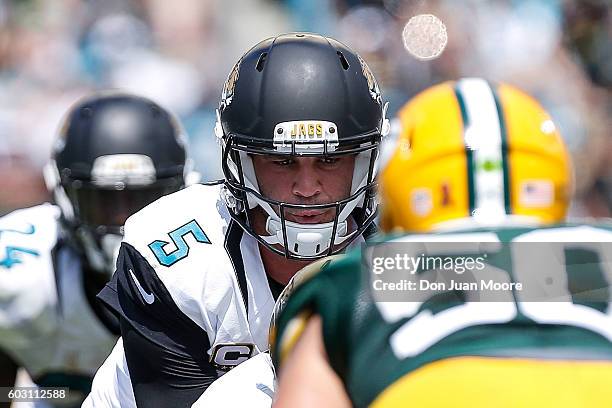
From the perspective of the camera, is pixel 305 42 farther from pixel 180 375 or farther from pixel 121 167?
pixel 121 167

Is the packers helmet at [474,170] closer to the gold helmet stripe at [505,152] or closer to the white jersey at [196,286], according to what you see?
the gold helmet stripe at [505,152]

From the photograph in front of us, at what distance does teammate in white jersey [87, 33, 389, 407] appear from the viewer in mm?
2930

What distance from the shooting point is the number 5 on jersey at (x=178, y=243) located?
2939 millimetres

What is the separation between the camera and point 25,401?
4.07 m

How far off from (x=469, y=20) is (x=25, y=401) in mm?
4148

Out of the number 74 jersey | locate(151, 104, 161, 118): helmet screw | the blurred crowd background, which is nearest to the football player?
the number 74 jersey

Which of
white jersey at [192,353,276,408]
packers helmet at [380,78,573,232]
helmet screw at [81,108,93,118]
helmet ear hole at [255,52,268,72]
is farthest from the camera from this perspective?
helmet screw at [81,108,93,118]

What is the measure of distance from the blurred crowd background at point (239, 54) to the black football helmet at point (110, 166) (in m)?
2.30

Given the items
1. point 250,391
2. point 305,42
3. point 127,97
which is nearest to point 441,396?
point 250,391

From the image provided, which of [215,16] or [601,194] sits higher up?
[215,16]

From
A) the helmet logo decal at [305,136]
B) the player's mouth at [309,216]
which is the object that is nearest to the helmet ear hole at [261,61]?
the helmet logo decal at [305,136]

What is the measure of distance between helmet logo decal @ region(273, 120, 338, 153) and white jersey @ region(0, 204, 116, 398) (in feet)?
4.59

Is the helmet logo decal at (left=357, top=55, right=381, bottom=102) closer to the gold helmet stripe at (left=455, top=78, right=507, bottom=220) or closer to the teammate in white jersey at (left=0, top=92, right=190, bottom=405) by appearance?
the gold helmet stripe at (left=455, top=78, right=507, bottom=220)

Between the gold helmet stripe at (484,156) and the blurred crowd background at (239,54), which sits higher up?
the gold helmet stripe at (484,156)
